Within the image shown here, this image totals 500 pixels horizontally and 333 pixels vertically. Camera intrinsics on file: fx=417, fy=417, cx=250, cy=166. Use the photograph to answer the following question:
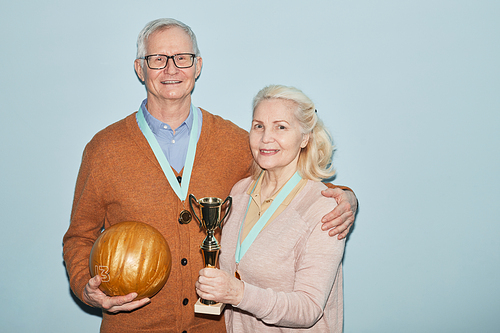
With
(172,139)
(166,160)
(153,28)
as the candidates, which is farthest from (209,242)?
(153,28)

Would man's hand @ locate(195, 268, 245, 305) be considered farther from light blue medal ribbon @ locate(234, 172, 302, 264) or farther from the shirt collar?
the shirt collar

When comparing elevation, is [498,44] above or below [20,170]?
above

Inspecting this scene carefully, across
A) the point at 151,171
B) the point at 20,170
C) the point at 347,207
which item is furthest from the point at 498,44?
the point at 20,170

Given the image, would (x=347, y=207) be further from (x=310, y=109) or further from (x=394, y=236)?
(x=394, y=236)

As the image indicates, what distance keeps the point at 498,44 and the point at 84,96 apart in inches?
120

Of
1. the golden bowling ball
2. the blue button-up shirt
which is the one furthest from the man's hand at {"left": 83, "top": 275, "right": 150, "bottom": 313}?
the blue button-up shirt

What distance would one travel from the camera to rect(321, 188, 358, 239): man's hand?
2.17 m

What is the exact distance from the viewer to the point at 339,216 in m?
2.20

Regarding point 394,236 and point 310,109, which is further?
point 394,236

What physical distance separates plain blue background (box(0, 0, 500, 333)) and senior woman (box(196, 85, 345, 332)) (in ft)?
2.42

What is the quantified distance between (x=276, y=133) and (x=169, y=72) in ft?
2.35

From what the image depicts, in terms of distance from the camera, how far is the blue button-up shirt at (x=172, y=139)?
8.30 ft

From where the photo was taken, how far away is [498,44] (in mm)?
3092

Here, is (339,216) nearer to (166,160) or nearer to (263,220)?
(263,220)
